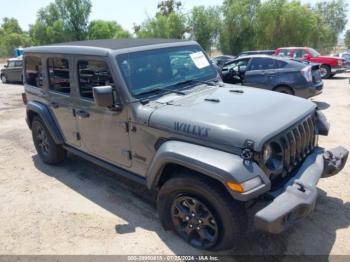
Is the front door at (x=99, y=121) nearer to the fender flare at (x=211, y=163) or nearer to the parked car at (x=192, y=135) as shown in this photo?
the parked car at (x=192, y=135)

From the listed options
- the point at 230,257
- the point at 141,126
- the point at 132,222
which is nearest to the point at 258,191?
the point at 230,257

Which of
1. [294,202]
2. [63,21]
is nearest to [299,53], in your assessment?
[294,202]

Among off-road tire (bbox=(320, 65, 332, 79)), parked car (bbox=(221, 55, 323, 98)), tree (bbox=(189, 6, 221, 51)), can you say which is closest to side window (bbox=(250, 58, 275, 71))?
parked car (bbox=(221, 55, 323, 98))

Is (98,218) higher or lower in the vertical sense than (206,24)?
lower

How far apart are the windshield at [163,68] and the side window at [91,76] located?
246 millimetres

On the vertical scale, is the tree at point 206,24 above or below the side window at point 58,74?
above

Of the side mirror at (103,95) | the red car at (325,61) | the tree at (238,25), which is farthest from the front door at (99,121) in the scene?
the tree at (238,25)

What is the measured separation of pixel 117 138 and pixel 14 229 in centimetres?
158

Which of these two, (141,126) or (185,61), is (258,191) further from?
(185,61)

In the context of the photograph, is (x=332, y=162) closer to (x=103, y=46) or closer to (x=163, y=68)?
(x=163, y=68)

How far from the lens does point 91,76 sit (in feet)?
13.2

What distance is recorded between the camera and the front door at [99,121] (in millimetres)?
3717

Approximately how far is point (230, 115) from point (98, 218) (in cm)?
204

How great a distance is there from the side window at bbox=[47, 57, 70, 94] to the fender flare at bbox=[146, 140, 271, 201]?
199 cm
